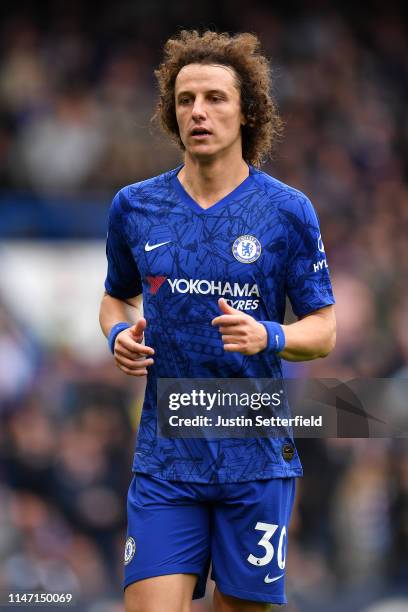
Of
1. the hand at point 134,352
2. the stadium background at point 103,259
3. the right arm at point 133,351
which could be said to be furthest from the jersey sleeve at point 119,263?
the stadium background at point 103,259

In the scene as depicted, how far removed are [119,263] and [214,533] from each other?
43.6 inches

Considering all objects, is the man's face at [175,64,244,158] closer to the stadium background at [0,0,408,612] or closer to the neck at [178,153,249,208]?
the neck at [178,153,249,208]

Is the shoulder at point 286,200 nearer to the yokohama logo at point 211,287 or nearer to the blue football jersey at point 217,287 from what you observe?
the blue football jersey at point 217,287

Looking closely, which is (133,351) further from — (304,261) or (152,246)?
(304,261)

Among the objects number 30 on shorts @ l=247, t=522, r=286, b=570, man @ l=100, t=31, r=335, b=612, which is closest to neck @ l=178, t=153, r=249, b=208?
man @ l=100, t=31, r=335, b=612

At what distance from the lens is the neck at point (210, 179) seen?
443 cm

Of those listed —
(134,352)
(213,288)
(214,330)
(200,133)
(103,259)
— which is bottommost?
(134,352)

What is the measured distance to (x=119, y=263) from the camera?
4.67 m

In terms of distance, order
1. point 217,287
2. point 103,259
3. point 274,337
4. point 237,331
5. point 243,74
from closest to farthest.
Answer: point 237,331 < point 274,337 < point 217,287 < point 243,74 < point 103,259

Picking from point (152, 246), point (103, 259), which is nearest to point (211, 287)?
point (152, 246)

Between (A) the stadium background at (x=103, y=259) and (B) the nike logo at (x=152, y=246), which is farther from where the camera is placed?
(A) the stadium background at (x=103, y=259)

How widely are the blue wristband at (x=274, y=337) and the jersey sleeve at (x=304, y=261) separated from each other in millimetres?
270

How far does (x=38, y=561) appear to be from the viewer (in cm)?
793

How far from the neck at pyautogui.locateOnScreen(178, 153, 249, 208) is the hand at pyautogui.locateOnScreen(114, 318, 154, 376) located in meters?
0.57
